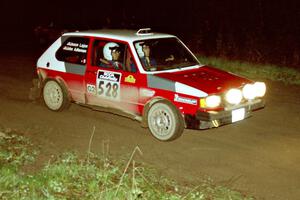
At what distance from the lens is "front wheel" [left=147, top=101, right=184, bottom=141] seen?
6941mm

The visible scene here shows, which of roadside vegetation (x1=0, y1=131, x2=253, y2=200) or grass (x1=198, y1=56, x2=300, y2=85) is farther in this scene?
grass (x1=198, y1=56, x2=300, y2=85)

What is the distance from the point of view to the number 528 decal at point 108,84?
24.9 feet

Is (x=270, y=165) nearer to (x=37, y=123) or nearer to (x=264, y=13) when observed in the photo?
(x=37, y=123)

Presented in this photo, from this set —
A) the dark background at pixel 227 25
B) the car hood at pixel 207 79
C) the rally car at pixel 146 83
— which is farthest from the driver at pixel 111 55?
the dark background at pixel 227 25

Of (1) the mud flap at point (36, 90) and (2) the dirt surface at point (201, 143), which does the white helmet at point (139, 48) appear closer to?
(2) the dirt surface at point (201, 143)

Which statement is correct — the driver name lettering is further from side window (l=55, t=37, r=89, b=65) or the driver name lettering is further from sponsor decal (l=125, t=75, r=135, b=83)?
side window (l=55, t=37, r=89, b=65)

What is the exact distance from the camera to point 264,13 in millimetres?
16156

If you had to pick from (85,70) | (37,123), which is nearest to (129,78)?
(85,70)

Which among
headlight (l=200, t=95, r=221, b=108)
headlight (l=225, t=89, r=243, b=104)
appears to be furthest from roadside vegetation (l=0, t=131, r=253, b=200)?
headlight (l=225, t=89, r=243, b=104)

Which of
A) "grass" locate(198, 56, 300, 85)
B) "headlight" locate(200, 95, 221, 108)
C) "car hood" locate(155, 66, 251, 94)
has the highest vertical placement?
"car hood" locate(155, 66, 251, 94)

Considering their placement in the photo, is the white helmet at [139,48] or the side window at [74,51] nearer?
the white helmet at [139,48]

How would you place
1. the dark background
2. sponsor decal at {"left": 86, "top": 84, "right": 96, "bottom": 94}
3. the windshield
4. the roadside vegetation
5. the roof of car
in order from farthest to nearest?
the dark background, sponsor decal at {"left": 86, "top": 84, "right": 96, "bottom": 94}, the roof of car, the windshield, the roadside vegetation

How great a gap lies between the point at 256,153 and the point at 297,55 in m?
8.85

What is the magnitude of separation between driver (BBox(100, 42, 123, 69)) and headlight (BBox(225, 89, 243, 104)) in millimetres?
1901
